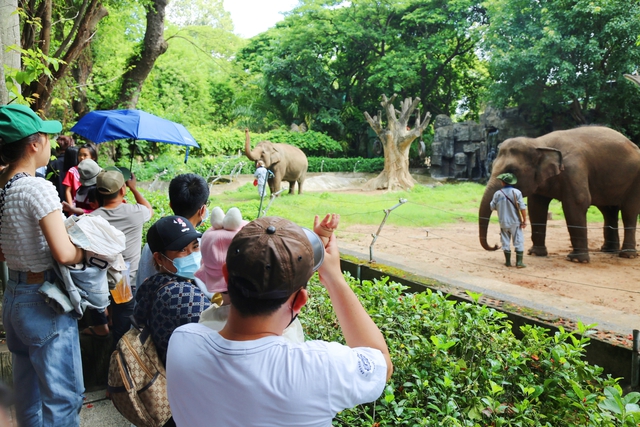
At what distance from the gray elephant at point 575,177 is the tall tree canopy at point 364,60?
64.0 feet

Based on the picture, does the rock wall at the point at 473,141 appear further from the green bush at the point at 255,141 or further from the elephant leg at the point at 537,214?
the elephant leg at the point at 537,214

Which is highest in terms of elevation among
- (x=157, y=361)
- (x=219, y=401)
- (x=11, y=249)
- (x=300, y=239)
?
(x=300, y=239)

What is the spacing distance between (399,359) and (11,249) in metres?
1.76

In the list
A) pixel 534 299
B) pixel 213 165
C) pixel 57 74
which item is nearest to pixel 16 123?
pixel 57 74

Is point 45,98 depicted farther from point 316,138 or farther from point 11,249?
point 316,138

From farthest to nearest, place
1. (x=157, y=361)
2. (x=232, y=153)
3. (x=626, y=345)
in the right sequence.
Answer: (x=232, y=153) → (x=626, y=345) → (x=157, y=361)

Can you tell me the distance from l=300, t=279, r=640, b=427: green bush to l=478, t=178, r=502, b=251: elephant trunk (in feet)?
17.1

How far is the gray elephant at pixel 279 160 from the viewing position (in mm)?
15195

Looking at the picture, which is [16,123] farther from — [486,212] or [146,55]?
[146,55]

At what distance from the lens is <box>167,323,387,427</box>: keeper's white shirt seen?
1.11 metres

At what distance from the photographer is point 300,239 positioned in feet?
3.94

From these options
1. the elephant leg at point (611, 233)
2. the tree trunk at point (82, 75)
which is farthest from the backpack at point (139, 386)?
the tree trunk at point (82, 75)

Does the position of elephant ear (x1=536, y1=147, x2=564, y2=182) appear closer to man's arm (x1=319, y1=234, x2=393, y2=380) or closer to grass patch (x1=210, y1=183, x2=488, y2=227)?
grass patch (x1=210, y1=183, x2=488, y2=227)

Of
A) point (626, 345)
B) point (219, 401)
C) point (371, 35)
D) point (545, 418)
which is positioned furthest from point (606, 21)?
point (219, 401)
